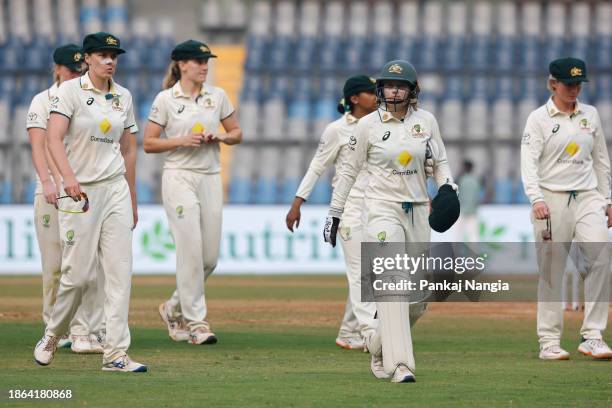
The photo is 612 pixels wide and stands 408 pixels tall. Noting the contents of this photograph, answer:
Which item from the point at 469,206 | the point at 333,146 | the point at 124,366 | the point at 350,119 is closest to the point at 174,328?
the point at 333,146

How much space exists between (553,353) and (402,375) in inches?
88.0

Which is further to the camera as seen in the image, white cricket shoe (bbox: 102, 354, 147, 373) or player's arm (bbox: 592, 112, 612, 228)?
player's arm (bbox: 592, 112, 612, 228)

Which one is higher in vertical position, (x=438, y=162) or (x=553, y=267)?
(x=438, y=162)

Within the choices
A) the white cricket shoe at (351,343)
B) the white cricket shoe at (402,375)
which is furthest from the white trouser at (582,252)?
the white cricket shoe at (402,375)

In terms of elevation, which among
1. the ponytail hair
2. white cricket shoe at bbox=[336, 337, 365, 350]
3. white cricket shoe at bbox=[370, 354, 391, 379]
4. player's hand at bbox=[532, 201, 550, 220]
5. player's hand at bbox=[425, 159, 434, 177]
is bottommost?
white cricket shoe at bbox=[336, 337, 365, 350]

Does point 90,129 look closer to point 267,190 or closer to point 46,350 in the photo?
point 46,350

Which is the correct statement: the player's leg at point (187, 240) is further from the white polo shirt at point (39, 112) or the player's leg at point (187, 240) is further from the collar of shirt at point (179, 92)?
the white polo shirt at point (39, 112)

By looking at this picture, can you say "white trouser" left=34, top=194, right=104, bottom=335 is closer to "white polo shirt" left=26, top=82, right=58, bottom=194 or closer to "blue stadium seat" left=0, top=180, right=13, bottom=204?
"white polo shirt" left=26, top=82, right=58, bottom=194

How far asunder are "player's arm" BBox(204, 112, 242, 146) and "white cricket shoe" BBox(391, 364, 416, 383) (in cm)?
381

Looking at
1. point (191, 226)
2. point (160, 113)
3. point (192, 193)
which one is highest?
point (160, 113)

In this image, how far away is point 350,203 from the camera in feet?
38.8

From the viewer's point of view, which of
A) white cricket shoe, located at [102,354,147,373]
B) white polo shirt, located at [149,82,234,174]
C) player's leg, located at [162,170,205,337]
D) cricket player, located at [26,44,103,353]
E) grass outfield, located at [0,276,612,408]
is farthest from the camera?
white polo shirt, located at [149,82,234,174]

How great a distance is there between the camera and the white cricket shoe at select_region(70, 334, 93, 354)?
11047mm

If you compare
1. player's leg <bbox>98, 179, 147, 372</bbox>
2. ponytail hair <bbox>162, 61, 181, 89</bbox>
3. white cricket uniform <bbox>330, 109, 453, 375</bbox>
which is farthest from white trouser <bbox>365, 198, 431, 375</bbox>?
ponytail hair <bbox>162, 61, 181, 89</bbox>
